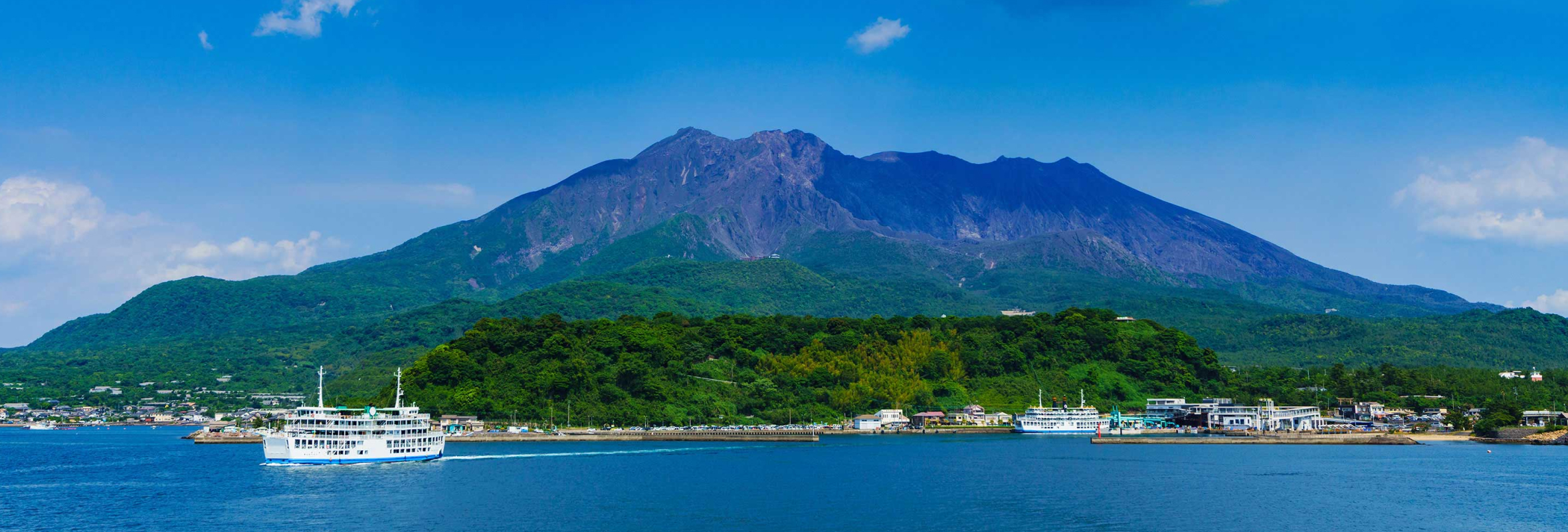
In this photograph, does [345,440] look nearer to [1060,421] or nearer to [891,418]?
[891,418]

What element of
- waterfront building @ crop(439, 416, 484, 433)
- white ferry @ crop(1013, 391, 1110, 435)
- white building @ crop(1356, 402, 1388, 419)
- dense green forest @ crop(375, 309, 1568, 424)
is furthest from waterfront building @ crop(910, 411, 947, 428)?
white building @ crop(1356, 402, 1388, 419)

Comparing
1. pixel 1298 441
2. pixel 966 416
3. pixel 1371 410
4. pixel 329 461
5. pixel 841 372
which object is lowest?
pixel 1298 441

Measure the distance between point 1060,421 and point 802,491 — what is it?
64293mm

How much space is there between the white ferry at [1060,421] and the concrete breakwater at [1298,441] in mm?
11959

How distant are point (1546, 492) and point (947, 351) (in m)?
77.1

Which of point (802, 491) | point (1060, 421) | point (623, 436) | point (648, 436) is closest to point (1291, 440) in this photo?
point (1060, 421)

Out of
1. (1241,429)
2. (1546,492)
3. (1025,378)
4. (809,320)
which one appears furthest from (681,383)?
(1546,492)

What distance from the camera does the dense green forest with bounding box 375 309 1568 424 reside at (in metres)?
106

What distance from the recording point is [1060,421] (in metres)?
115

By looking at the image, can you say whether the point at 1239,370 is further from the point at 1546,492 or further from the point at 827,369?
the point at 1546,492

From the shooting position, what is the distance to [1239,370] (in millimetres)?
155000

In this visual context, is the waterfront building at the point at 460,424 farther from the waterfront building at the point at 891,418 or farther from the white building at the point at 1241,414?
the white building at the point at 1241,414

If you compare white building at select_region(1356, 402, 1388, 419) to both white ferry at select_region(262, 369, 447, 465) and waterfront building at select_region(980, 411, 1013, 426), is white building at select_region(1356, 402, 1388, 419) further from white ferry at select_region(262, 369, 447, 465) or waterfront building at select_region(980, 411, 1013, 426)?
white ferry at select_region(262, 369, 447, 465)

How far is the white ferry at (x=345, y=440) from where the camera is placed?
225 ft
